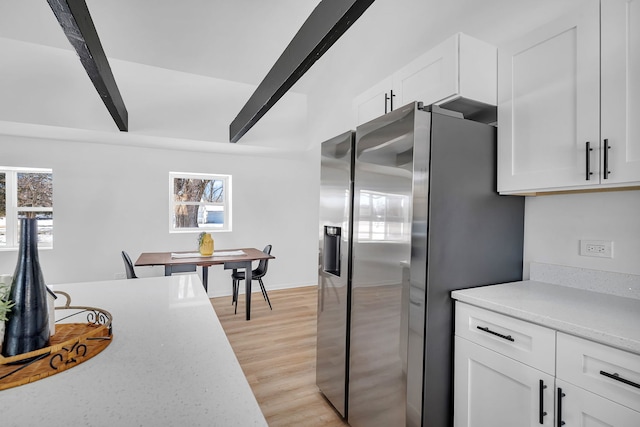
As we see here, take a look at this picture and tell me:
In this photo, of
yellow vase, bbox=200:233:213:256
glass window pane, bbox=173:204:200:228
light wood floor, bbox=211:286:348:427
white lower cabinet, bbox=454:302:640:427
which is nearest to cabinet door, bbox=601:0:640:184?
white lower cabinet, bbox=454:302:640:427

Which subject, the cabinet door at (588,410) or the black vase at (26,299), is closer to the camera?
the black vase at (26,299)

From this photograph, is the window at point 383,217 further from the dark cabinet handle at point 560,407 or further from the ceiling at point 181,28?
the ceiling at point 181,28

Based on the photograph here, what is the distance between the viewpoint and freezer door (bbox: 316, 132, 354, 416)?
6.33 ft

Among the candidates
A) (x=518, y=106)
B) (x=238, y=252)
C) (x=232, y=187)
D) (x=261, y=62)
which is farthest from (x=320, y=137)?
(x=518, y=106)

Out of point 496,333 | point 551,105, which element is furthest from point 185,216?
point 551,105

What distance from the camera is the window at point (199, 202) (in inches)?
183

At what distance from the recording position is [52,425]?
2.06 feet

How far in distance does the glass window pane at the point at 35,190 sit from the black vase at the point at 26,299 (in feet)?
13.6

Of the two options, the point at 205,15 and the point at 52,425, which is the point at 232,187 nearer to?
the point at 205,15

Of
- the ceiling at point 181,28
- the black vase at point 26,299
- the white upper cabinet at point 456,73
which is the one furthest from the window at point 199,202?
the black vase at point 26,299

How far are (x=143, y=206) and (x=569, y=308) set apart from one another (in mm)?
4662

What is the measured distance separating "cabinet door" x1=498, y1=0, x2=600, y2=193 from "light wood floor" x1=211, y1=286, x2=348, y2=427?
180 cm

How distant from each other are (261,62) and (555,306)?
351cm

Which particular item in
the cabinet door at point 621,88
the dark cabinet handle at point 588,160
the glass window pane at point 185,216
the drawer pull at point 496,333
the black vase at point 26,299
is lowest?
the drawer pull at point 496,333
